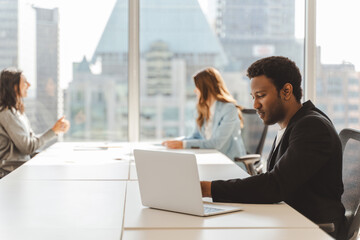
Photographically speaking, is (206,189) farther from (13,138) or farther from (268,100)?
(13,138)

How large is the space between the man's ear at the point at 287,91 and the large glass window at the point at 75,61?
319cm

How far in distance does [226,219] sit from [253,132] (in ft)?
8.68

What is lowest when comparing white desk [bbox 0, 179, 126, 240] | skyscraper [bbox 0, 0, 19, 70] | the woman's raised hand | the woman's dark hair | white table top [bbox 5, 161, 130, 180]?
white table top [bbox 5, 161, 130, 180]

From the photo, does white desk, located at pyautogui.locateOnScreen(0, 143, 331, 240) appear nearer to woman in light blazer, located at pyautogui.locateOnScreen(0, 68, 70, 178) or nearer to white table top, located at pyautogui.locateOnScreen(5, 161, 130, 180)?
white table top, located at pyautogui.locateOnScreen(5, 161, 130, 180)

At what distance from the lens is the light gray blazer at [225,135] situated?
162 inches

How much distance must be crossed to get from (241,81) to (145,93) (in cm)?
101

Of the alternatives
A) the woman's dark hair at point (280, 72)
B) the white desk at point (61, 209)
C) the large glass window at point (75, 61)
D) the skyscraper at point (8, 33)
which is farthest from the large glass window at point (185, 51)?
the woman's dark hair at point (280, 72)

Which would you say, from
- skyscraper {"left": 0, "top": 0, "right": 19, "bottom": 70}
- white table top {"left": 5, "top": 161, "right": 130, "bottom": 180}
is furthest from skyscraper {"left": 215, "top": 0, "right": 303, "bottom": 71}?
white table top {"left": 5, "top": 161, "right": 130, "bottom": 180}

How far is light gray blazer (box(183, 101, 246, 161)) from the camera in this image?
4105 mm

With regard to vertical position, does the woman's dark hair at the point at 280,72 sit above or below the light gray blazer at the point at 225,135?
above

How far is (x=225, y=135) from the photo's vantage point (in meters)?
4.12

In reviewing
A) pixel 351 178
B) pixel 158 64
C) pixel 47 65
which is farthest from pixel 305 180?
pixel 47 65

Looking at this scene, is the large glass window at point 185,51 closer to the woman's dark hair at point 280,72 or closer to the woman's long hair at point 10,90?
the woman's long hair at point 10,90

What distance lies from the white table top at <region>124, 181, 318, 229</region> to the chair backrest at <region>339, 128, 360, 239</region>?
306 millimetres
